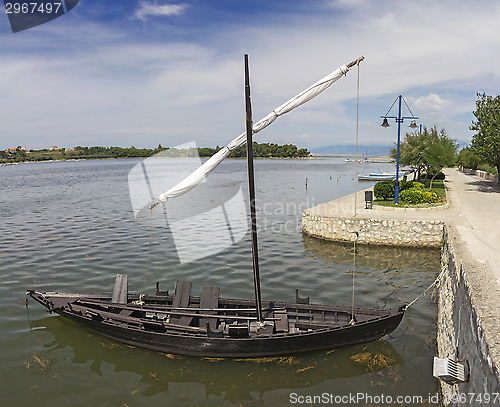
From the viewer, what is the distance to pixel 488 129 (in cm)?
3275

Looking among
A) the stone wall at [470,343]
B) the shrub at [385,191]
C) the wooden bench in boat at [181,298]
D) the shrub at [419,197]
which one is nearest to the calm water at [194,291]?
the wooden bench in boat at [181,298]

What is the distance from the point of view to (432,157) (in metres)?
36.7

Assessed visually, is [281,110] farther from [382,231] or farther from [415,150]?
[415,150]

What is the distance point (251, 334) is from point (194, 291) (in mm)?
6172

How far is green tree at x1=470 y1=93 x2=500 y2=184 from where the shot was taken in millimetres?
32450

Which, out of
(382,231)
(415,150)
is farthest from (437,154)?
(382,231)

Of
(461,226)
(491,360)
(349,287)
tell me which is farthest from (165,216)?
(491,360)

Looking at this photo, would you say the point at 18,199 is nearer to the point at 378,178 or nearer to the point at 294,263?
the point at 294,263

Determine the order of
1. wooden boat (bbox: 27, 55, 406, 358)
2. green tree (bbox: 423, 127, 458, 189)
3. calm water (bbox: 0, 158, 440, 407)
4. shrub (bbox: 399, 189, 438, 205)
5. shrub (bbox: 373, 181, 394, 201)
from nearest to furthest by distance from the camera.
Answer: calm water (bbox: 0, 158, 440, 407) < wooden boat (bbox: 27, 55, 406, 358) < shrub (bbox: 399, 189, 438, 205) < shrub (bbox: 373, 181, 394, 201) < green tree (bbox: 423, 127, 458, 189)

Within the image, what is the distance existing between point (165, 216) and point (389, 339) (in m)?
26.4

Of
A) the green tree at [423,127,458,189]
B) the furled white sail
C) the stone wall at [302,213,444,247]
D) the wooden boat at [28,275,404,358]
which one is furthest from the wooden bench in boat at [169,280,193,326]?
the green tree at [423,127,458,189]

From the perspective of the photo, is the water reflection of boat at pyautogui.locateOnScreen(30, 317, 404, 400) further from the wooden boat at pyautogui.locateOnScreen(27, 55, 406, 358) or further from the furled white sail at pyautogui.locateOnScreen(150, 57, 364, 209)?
the furled white sail at pyautogui.locateOnScreen(150, 57, 364, 209)

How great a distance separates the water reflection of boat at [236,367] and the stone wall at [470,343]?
2251 millimetres

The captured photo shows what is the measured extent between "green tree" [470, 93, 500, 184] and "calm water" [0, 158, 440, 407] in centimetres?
1792
